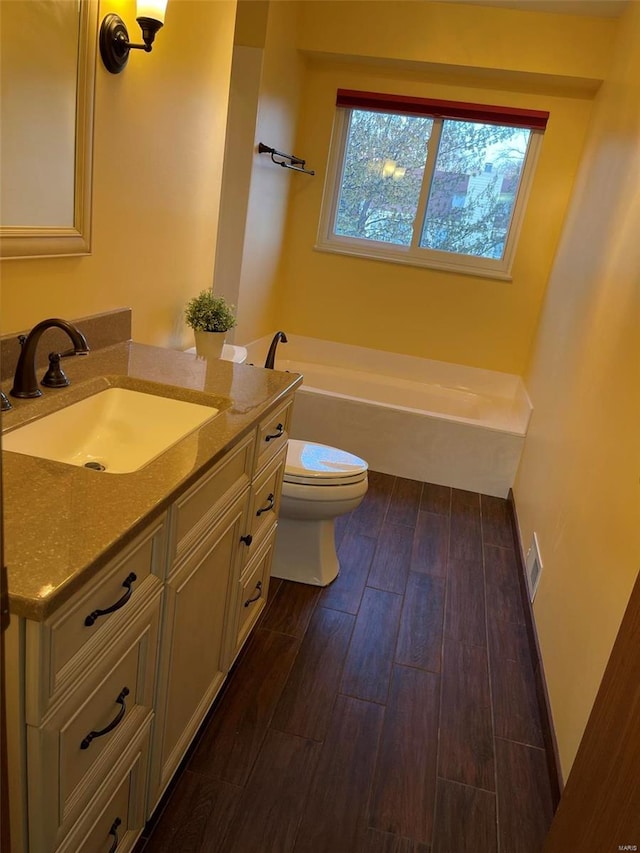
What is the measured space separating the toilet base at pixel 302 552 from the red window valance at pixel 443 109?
2862 millimetres

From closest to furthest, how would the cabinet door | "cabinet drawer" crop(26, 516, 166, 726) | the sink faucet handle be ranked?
"cabinet drawer" crop(26, 516, 166, 726) < the cabinet door < the sink faucet handle

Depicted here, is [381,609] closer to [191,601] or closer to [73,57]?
[191,601]

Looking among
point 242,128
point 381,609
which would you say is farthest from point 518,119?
point 381,609

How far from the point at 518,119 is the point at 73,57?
125 inches

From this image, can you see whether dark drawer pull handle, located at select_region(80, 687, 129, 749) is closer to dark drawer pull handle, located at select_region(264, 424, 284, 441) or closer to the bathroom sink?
the bathroom sink

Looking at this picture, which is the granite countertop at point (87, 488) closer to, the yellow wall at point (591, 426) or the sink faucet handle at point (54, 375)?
the sink faucet handle at point (54, 375)

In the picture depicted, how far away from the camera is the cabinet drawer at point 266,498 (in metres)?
1.78

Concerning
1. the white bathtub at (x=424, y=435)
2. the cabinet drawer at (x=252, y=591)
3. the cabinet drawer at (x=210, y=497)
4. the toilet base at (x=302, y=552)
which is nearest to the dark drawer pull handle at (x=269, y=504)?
the cabinet drawer at (x=252, y=591)

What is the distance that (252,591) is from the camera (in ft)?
6.54

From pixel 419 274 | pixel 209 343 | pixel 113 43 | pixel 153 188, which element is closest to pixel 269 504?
pixel 209 343

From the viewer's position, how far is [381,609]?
243 cm

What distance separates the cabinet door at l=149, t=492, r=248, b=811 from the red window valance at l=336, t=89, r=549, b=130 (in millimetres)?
3318

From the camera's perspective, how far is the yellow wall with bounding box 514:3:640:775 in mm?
1690

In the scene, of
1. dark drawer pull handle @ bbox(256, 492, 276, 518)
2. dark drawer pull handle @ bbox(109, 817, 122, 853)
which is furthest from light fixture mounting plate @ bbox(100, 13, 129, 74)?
dark drawer pull handle @ bbox(109, 817, 122, 853)
